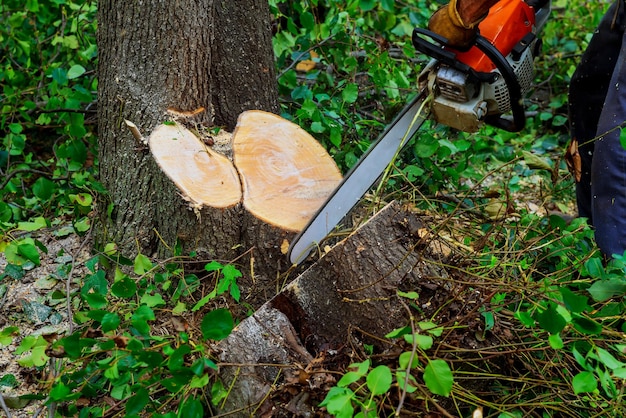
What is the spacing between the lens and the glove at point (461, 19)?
82.1 inches

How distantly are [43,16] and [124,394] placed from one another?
266cm

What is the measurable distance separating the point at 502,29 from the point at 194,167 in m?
1.15

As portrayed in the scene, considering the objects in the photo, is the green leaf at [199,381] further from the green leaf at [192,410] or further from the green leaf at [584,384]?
the green leaf at [584,384]

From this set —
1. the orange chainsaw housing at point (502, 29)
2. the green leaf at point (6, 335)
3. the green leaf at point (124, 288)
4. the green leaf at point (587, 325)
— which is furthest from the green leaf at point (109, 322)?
the orange chainsaw housing at point (502, 29)

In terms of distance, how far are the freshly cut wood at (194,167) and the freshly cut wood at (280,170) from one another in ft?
0.16

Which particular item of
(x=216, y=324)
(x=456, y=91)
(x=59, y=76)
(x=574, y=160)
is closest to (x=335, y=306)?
(x=216, y=324)

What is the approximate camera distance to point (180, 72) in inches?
94.3

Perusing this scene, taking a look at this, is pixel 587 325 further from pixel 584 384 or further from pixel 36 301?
pixel 36 301

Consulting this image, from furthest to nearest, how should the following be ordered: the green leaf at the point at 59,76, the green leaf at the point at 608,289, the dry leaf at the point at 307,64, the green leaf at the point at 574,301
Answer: the dry leaf at the point at 307,64, the green leaf at the point at 59,76, the green leaf at the point at 608,289, the green leaf at the point at 574,301

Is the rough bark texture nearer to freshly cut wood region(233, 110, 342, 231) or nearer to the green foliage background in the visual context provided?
the green foliage background

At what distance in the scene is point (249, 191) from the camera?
220cm

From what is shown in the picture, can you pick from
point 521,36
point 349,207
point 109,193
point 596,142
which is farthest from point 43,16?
point 596,142

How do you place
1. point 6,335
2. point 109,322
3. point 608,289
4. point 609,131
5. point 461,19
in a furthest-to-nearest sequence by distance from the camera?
point 609,131
point 461,19
point 6,335
point 608,289
point 109,322

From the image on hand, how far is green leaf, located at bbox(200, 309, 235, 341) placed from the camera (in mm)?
1585
